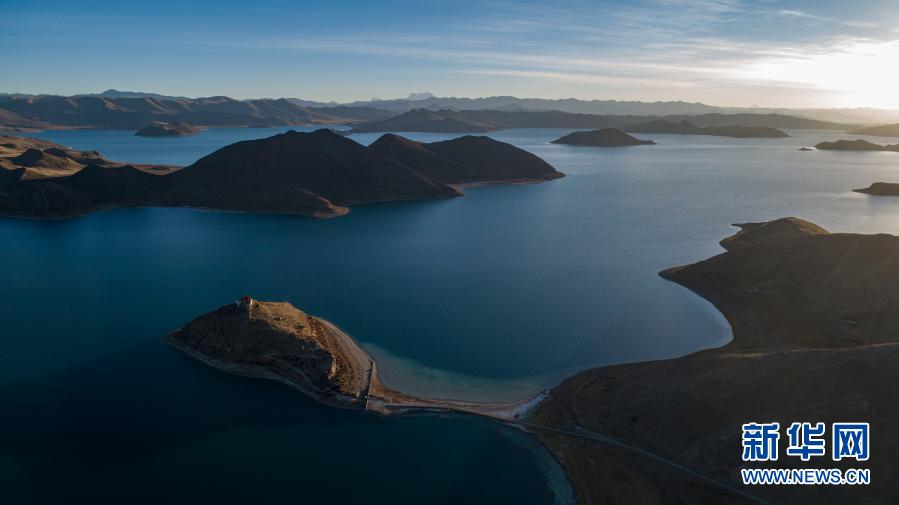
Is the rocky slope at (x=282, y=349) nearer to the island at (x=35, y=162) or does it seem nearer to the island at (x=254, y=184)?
the island at (x=254, y=184)

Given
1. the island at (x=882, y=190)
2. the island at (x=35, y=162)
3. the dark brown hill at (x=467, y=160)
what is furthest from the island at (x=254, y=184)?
the island at (x=882, y=190)

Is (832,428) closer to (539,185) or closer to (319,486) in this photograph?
(319,486)

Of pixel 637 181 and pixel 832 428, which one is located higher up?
pixel 637 181

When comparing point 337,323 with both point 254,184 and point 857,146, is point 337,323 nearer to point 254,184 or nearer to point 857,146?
point 254,184

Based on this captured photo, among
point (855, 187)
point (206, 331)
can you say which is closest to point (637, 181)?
point (855, 187)

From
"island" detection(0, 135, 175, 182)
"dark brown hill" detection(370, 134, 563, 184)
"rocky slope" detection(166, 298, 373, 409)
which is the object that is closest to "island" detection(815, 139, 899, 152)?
"dark brown hill" detection(370, 134, 563, 184)

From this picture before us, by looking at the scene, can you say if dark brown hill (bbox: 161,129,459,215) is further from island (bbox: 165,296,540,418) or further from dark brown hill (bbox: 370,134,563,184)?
island (bbox: 165,296,540,418)
